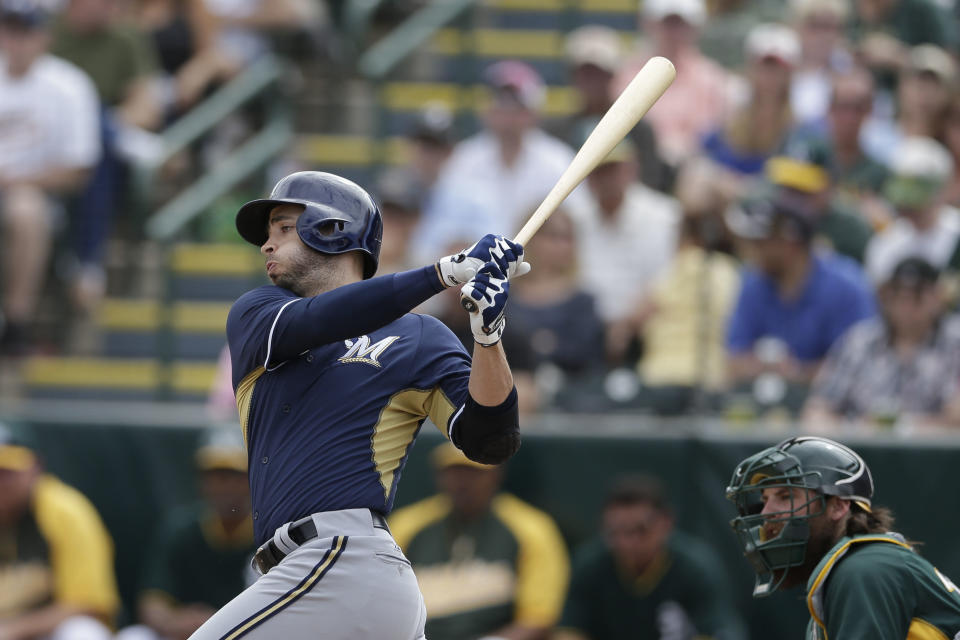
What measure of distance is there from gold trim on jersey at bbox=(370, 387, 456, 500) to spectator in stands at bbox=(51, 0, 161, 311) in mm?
5752

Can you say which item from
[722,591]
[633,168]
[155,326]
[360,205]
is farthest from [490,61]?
[360,205]

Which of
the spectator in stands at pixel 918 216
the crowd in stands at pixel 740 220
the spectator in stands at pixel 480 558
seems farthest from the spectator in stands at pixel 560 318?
the spectator in stands at pixel 918 216

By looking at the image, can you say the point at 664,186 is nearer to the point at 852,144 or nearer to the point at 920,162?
the point at 852,144

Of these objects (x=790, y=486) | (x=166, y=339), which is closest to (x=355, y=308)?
(x=790, y=486)

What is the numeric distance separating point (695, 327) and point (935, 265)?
122 cm

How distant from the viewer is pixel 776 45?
362 inches

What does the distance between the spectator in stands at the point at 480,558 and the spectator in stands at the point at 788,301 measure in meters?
1.34

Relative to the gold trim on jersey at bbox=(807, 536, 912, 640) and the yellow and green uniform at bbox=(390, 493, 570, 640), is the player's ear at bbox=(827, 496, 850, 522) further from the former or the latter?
the yellow and green uniform at bbox=(390, 493, 570, 640)

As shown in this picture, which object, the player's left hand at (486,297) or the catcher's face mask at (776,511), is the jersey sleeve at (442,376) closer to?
the player's left hand at (486,297)

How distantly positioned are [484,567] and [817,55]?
13.2 ft

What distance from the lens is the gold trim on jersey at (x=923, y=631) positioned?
3867 millimetres

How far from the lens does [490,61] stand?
36.7 ft

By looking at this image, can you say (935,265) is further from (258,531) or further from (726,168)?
(258,531)

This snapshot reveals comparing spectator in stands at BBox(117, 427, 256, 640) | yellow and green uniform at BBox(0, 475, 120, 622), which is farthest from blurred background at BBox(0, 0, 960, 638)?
yellow and green uniform at BBox(0, 475, 120, 622)
